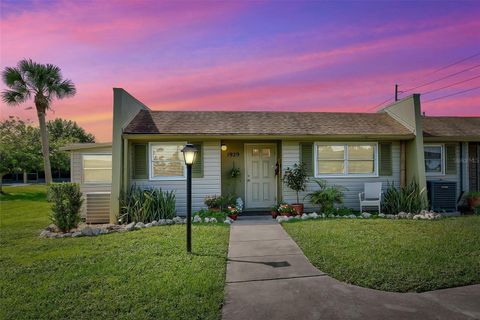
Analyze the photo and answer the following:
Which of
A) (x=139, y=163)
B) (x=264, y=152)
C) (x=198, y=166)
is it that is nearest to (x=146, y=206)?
(x=139, y=163)

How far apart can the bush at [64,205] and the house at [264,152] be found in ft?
3.85

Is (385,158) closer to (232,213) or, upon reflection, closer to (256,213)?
(256,213)

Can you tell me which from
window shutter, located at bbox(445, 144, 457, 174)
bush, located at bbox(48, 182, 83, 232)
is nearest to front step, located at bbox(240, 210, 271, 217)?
bush, located at bbox(48, 182, 83, 232)

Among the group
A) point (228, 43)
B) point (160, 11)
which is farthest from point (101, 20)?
point (228, 43)

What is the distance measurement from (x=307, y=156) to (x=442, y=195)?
196 inches

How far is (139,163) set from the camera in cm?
920

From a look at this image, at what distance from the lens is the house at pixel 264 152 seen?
9047 mm

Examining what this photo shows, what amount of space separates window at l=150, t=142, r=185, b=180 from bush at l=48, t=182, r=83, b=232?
2.67 metres

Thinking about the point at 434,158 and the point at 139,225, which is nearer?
the point at 139,225

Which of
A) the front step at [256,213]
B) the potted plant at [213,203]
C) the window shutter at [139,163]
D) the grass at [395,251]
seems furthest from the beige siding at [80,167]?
the grass at [395,251]

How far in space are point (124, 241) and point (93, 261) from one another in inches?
49.8

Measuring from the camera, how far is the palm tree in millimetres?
14578

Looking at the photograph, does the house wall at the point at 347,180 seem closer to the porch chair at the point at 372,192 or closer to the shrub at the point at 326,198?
the porch chair at the point at 372,192

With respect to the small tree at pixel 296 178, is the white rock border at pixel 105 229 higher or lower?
lower
